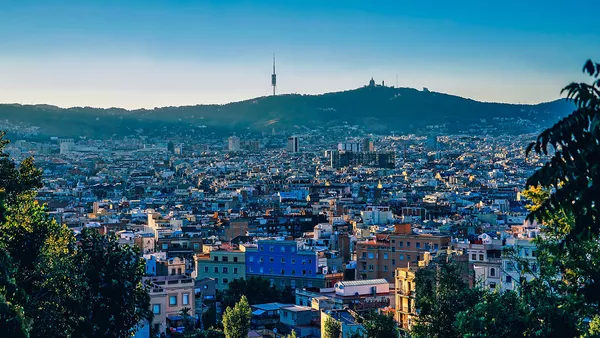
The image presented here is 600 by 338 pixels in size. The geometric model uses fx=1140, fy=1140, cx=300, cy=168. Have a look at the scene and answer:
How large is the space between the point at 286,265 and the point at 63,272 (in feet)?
106

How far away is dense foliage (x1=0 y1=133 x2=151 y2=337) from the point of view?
15.1 m

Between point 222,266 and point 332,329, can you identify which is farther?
point 222,266

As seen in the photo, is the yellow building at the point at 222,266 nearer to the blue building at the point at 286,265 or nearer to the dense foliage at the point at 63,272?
the blue building at the point at 286,265

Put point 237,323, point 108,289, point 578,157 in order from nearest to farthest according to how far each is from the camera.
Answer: point 578,157
point 108,289
point 237,323

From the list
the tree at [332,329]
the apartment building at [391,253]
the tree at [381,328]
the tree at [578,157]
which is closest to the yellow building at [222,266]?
the apartment building at [391,253]

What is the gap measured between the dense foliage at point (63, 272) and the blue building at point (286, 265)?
28.9 meters

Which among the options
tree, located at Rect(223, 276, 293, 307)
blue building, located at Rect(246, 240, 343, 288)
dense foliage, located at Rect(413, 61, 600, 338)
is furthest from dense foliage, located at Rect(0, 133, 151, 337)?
blue building, located at Rect(246, 240, 343, 288)

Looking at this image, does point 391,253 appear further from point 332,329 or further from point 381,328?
point 381,328

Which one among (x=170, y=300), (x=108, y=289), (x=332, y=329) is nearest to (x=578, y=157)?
(x=108, y=289)

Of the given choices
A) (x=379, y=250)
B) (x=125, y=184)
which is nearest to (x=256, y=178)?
(x=125, y=184)

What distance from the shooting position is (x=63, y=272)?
1524 centimetres

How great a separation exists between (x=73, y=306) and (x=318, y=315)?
20.0 meters

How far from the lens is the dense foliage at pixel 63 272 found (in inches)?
593

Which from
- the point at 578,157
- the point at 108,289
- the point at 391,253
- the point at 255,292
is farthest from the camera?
the point at 391,253
